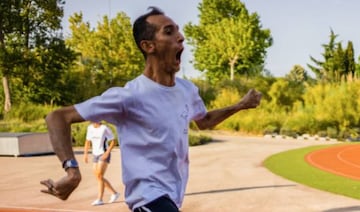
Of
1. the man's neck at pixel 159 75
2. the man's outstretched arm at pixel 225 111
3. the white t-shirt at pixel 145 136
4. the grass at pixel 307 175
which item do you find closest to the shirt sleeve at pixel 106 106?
the white t-shirt at pixel 145 136

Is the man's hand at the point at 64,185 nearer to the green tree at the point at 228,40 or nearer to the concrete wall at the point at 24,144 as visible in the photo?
the concrete wall at the point at 24,144

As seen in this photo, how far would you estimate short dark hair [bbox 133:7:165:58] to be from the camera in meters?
2.72

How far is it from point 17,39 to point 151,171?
1535 inches

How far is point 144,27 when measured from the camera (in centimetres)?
275

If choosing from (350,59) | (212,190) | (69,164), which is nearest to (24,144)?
(212,190)

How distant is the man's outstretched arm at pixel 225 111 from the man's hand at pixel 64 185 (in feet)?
3.63

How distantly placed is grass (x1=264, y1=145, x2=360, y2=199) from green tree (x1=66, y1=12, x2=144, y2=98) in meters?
28.9

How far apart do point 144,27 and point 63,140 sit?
716 mm

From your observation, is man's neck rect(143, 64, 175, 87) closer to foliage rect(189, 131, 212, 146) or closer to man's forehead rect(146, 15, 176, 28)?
man's forehead rect(146, 15, 176, 28)

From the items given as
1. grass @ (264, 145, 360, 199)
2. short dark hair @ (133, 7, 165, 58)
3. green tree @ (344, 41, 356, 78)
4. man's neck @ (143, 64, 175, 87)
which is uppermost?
green tree @ (344, 41, 356, 78)

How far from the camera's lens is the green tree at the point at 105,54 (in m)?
48.0

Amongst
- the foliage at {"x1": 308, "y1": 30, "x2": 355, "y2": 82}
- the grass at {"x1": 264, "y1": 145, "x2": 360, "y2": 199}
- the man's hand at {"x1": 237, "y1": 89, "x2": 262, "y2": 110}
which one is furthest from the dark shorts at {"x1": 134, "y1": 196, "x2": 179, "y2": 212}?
the foliage at {"x1": 308, "y1": 30, "x2": 355, "y2": 82}

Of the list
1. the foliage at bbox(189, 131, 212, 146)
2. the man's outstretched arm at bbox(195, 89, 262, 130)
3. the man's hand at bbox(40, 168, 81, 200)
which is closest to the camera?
the man's hand at bbox(40, 168, 81, 200)

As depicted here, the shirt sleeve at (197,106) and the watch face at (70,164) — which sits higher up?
the shirt sleeve at (197,106)
